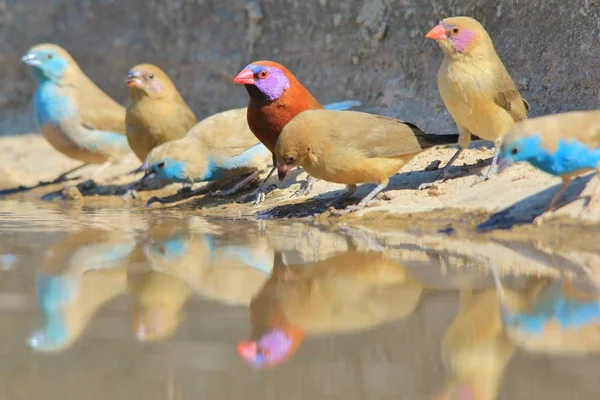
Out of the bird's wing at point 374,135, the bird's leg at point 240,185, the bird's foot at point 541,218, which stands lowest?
the bird's leg at point 240,185

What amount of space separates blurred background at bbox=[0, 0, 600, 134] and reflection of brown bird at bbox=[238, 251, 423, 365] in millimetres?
3239

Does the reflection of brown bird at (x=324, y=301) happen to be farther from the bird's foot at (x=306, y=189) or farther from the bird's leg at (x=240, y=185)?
the bird's leg at (x=240, y=185)

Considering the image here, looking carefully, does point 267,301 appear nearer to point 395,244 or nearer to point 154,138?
point 395,244

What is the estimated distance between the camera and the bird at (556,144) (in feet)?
16.4

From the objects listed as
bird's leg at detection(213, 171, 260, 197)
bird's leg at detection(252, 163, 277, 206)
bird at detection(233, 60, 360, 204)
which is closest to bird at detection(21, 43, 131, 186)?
bird's leg at detection(213, 171, 260, 197)

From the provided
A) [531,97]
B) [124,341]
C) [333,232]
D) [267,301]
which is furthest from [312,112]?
[124,341]

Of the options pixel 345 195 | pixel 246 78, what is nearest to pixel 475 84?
pixel 345 195

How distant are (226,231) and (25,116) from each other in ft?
17.5

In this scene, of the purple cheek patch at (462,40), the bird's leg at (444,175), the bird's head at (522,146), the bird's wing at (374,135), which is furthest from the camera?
the bird's leg at (444,175)

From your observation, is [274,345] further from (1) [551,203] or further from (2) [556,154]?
(1) [551,203]

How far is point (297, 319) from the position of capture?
3.46 metres

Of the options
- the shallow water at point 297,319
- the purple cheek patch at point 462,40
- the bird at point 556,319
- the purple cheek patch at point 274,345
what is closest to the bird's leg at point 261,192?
the purple cheek patch at point 462,40

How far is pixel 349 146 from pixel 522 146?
1385mm

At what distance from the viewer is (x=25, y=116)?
34.2 feet
